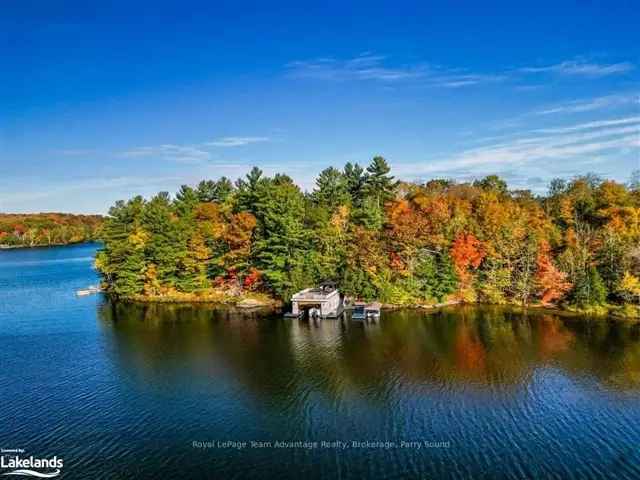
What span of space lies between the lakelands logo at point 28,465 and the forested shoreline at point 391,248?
1298 inches

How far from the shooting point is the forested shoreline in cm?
5053

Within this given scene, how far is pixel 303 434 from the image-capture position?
77.8 feet

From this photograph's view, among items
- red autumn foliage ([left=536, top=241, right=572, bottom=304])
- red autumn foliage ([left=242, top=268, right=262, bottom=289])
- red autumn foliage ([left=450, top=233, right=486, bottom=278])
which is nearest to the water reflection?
red autumn foliage ([left=536, top=241, right=572, bottom=304])

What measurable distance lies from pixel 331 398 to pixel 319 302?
67.4 ft

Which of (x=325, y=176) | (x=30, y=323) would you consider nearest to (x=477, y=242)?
(x=325, y=176)

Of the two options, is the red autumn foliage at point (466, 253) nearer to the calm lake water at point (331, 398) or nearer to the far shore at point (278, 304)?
the far shore at point (278, 304)

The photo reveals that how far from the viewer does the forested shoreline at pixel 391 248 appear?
50.5 meters

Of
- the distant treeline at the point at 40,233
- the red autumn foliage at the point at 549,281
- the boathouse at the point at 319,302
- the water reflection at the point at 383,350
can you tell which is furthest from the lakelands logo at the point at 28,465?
the distant treeline at the point at 40,233

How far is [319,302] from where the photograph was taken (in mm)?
48062

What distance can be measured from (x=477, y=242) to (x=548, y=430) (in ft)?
108

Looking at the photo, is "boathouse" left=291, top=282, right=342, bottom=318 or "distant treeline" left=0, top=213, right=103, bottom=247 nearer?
"boathouse" left=291, top=282, right=342, bottom=318

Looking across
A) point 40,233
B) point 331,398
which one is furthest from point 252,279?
point 40,233

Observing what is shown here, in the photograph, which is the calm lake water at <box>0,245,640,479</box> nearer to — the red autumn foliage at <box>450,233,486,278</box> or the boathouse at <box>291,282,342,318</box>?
the boathouse at <box>291,282,342,318</box>

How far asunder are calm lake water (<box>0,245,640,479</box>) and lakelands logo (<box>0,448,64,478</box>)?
1.66ft
